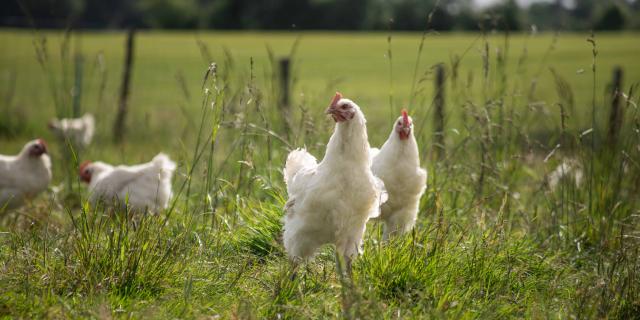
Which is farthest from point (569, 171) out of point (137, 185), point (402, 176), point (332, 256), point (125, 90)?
point (125, 90)

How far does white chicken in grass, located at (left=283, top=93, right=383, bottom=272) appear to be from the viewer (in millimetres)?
3666

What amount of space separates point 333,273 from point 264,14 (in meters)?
70.8

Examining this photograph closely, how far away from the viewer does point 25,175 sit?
6.30m

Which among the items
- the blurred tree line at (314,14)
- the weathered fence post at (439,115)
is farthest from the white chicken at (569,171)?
the blurred tree line at (314,14)

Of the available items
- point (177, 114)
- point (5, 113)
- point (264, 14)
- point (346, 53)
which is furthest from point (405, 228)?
point (264, 14)

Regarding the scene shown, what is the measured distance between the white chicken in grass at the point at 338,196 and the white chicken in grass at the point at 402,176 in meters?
0.93

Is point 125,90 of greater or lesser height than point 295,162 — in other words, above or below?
below

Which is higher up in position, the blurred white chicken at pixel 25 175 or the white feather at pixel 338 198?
the white feather at pixel 338 198

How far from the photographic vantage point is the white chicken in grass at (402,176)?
473 cm

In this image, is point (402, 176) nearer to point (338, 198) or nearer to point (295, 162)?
point (295, 162)

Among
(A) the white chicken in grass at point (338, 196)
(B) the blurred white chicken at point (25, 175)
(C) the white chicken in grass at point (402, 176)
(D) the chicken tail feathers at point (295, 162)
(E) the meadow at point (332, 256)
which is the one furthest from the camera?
(B) the blurred white chicken at point (25, 175)

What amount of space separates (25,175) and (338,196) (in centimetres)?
415

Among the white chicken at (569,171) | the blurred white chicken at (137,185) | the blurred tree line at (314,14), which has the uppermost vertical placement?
the blurred tree line at (314,14)

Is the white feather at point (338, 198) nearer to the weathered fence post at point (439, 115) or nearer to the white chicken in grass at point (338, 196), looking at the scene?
the white chicken in grass at point (338, 196)
